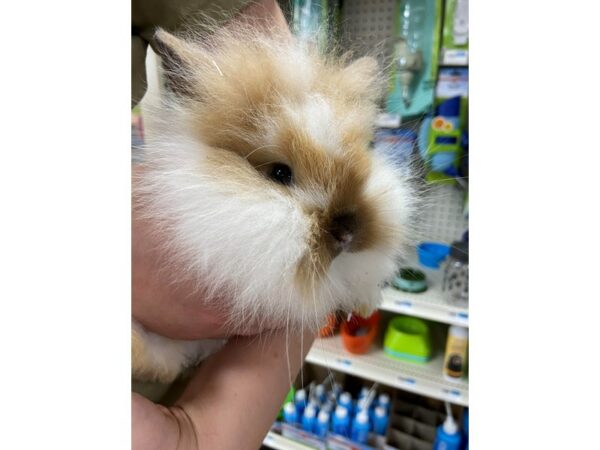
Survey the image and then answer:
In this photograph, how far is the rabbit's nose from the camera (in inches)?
19.6

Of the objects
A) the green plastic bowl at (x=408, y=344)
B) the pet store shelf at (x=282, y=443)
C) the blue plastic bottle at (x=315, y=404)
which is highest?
the green plastic bowl at (x=408, y=344)

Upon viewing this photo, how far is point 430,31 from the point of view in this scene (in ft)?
4.19

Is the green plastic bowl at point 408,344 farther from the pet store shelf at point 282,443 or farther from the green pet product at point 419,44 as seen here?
the green pet product at point 419,44

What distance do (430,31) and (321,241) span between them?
42.8 inches

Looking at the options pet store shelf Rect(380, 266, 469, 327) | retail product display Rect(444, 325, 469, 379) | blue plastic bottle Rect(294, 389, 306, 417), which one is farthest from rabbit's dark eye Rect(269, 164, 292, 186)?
blue plastic bottle Rect(294, 389, 306, 417)

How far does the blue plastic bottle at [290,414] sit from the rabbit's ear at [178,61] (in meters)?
1.33

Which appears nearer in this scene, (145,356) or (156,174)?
(156,174)

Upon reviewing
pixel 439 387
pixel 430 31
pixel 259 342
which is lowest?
pixel 439 387

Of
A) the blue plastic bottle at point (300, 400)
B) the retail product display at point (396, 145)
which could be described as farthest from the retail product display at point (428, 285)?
the retail product display at point (396, 145)

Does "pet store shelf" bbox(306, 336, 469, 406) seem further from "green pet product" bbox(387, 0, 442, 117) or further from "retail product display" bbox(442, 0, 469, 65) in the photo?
"retail product display" bbox(442, 0, 469, 65)

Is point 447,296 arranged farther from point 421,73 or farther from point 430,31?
point 430,31

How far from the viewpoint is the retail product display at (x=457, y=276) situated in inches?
49.1

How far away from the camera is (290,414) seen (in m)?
1.55
